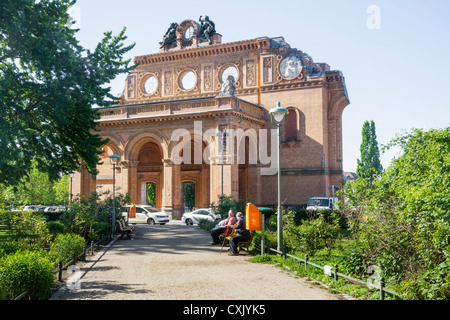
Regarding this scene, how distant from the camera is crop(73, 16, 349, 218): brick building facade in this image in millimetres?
33688

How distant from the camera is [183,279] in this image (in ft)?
33.0

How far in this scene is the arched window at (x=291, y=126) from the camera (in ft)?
124

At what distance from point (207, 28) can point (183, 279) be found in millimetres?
34498

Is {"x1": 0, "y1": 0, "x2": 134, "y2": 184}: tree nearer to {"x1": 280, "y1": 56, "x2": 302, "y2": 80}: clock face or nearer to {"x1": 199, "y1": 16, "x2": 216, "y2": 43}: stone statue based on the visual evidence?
{"x1": 280, "y1": 56, "x2": 302, "y2": 80}: clock face

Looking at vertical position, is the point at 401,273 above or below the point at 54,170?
below

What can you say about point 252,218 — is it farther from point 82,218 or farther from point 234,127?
point 234,127

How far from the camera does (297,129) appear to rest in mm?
37531

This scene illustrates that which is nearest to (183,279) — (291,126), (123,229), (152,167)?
(123,229)

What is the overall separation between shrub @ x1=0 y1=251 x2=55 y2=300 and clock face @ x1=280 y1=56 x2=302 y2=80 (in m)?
31.8

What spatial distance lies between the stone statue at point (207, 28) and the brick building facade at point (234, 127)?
341mm

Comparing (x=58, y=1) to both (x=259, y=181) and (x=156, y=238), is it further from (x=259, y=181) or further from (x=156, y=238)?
(x=259, y=181)
